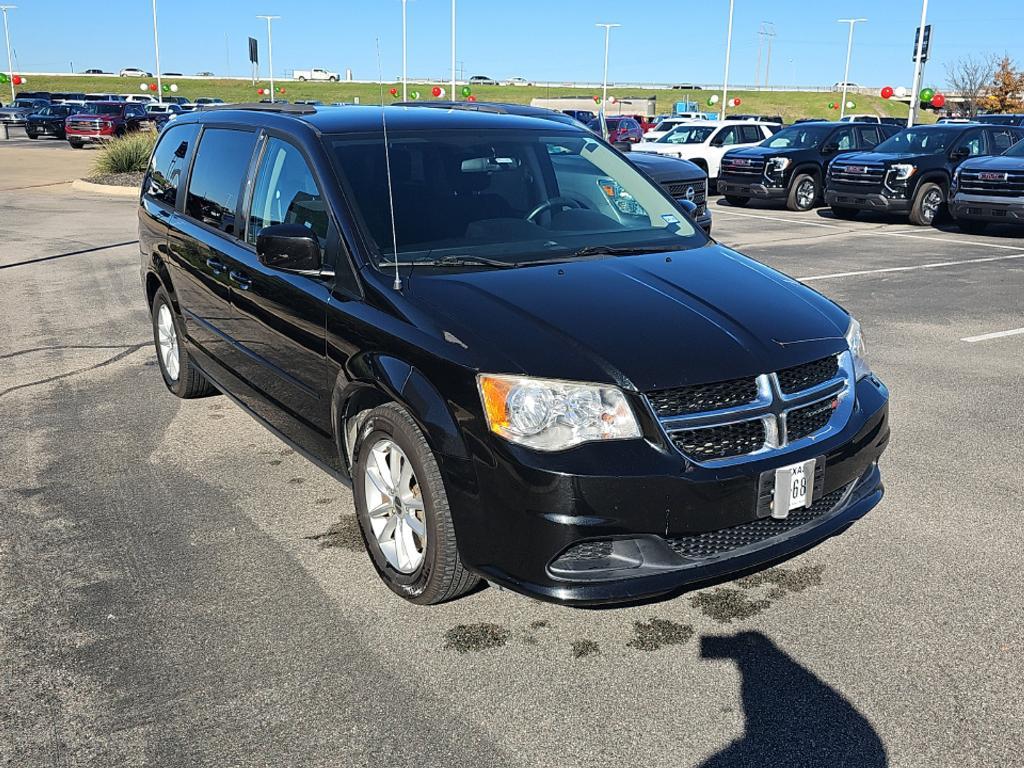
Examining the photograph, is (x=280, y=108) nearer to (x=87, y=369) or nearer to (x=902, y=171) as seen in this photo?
(x=87, y=369)

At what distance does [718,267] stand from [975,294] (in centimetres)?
745

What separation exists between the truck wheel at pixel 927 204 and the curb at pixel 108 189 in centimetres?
1527

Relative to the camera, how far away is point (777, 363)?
3408 mm

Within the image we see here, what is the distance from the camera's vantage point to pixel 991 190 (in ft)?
49.2

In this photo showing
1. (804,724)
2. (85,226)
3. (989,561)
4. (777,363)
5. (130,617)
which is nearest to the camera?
(804,724)

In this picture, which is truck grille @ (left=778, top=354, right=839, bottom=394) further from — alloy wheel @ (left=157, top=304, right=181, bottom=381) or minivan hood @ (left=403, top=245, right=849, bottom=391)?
alloy wheel @ (left=157, top=304, right=181, bottom=381)

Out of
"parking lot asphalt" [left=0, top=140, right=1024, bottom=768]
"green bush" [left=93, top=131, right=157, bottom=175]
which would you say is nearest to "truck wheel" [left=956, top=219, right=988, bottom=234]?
"parking lot asphalt" [left=0, top=140, right=1024, bottom=768]

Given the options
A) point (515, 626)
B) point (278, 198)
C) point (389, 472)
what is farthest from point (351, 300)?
point (515, 626)

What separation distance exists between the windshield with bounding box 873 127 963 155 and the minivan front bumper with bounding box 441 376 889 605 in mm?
16005

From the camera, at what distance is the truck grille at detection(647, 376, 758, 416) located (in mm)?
3193

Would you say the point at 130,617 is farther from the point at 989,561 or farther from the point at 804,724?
the point at 989,561

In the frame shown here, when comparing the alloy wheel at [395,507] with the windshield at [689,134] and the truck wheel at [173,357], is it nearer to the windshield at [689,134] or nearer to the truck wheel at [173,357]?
the truck wheel at [173,357]

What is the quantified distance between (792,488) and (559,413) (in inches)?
34.3

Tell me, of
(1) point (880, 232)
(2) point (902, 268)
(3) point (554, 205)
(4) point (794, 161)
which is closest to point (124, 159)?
(4) point (794, 161)
